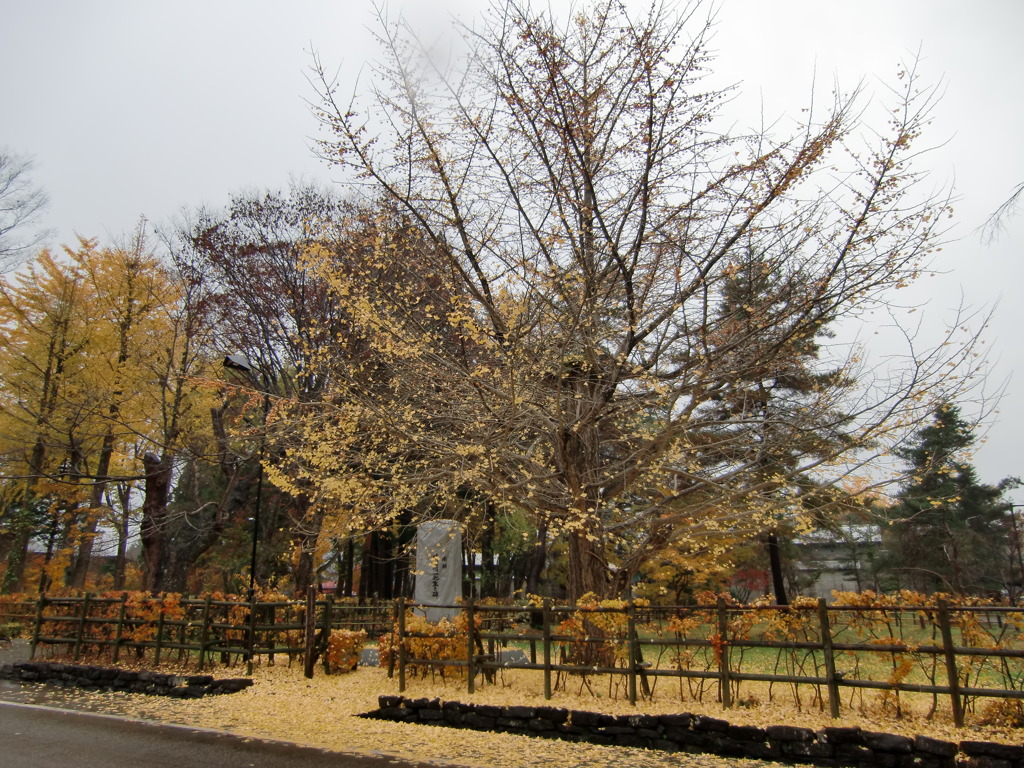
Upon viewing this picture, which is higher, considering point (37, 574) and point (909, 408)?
point (909, 408)

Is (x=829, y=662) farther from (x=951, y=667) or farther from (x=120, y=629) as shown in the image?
(x=120, y=629)

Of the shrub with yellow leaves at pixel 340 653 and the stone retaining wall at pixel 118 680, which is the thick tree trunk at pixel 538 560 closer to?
the shrub with yellow leaves at pixel 340 653

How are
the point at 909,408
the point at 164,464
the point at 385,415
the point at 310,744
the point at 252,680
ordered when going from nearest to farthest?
the point at 310,744, the point at 909,408, the point at 385,415, the point at 252,680, the point at 164,464

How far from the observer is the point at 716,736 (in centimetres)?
603

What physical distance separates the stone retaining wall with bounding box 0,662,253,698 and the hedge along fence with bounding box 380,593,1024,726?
2332 millimetres

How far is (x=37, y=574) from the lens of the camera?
22.5 m

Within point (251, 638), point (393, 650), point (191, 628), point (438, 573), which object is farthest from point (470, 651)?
point (191, 628)

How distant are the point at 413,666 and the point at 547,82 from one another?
24.9 ft

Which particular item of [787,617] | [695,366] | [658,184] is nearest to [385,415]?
[695,366]

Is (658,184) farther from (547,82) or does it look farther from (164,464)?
(164,464)

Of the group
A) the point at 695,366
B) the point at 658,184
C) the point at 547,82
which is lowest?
the point at 695,366

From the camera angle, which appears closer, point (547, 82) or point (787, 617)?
point (787, 617)

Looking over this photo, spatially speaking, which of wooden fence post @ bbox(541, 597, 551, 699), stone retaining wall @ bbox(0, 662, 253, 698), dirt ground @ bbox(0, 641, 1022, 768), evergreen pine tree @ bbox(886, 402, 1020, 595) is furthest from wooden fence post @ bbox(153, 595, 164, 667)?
evergreen pine tree @ bbox(886, 402, 1020, 595)

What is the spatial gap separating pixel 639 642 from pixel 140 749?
4.91 m
